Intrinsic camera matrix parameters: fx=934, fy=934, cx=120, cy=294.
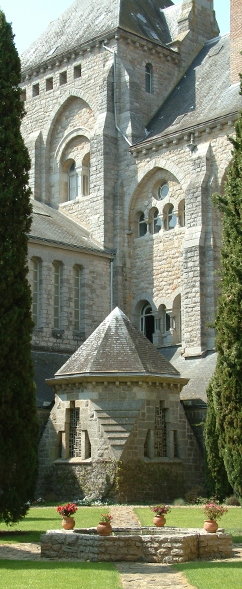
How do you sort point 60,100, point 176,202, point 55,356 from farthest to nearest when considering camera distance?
1. point 60,100
2. point 176,202
3. point 55,356

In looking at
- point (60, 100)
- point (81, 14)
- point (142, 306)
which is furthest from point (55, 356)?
point (81, 14)

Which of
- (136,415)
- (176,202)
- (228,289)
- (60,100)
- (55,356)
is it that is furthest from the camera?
(60,100)

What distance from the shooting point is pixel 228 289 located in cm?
1731

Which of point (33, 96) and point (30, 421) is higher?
point (33, 96)

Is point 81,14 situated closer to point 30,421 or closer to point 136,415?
point 136,415

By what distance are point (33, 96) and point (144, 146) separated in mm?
8314

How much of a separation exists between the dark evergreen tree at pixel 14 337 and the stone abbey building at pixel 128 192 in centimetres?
704

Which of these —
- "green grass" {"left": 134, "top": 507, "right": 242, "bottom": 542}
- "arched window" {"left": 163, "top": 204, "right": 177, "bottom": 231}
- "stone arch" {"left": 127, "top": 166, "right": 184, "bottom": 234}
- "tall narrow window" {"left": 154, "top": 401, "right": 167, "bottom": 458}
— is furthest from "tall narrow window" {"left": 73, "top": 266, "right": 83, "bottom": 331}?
"green grass" {"left": 134, "top": 507, "right": 242, "bottom": 542}

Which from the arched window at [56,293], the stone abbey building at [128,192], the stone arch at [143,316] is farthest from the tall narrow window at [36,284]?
the stone arch at [143,316]

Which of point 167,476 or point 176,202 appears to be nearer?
point 167,476

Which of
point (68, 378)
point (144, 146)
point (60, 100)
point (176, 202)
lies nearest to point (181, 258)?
point (176, 202)

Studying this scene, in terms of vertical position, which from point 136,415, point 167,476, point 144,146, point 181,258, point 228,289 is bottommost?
point 167,476

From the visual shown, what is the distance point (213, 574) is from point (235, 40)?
82.8 ft

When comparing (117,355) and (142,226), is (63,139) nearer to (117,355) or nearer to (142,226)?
(142,226)
